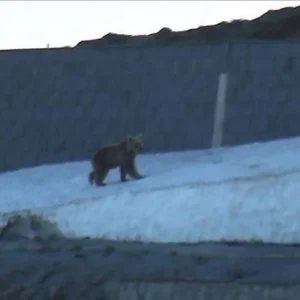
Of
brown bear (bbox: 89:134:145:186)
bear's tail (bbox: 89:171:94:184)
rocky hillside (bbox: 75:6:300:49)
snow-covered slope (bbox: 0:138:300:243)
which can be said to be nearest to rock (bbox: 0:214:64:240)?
snow-covered slope (bbox: 0:138:300:243)

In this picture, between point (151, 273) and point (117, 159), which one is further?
point (117, 159)

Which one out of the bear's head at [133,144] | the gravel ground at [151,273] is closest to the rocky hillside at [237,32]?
the bear's head at [133,144]

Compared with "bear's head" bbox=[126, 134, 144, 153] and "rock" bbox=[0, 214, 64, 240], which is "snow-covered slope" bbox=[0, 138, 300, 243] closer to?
"rock" bbox=[0, 214, 64, 240]

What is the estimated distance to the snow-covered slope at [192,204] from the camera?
56.0 feet

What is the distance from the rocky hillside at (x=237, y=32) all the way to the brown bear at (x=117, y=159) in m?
15.7

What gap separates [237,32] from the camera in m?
38.3

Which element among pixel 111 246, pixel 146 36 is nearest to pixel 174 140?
pixel 111 246

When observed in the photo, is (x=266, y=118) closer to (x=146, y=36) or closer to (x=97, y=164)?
(x=97, y=164)

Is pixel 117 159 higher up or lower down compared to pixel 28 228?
higher up

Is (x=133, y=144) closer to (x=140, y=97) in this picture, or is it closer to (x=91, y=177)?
(x=91, y=177)

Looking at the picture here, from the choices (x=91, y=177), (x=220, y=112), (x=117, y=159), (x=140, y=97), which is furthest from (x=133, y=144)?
(x=140, y=97)

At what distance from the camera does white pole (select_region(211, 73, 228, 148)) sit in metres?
22.1

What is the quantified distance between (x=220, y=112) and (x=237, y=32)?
53.8 ft

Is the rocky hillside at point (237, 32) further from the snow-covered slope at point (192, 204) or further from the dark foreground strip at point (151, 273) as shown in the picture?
the dark foreground strip at point (151, 273)
